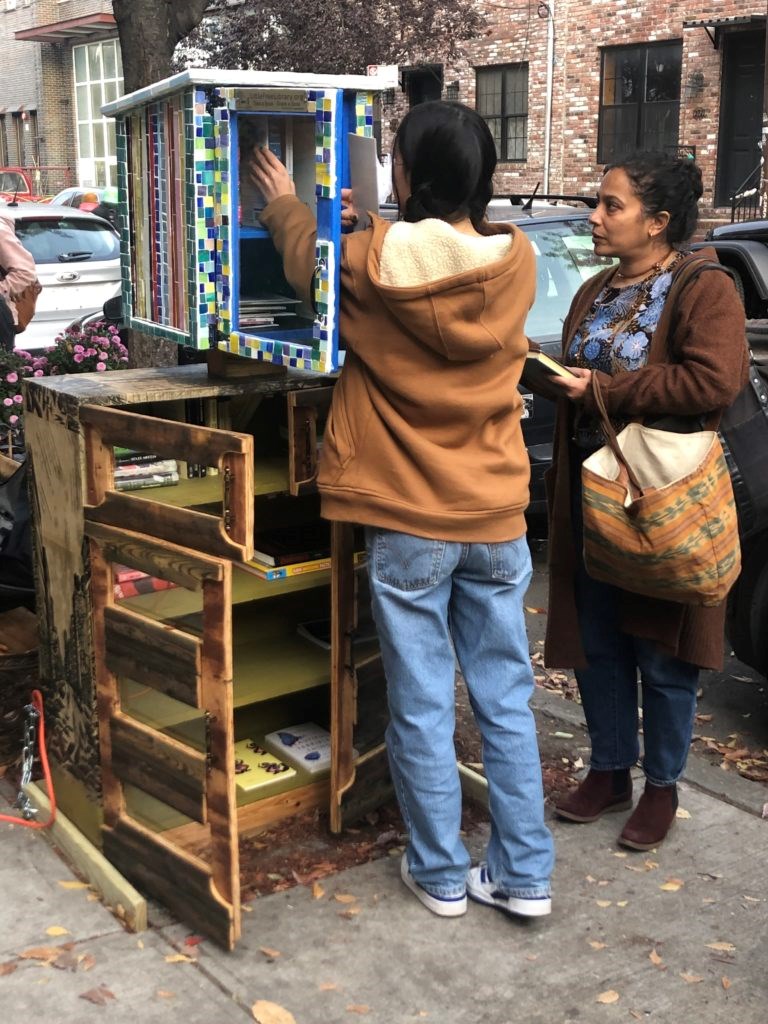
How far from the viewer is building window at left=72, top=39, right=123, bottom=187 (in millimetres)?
35812

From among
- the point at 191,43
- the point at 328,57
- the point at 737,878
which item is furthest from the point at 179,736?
the point at 191,43

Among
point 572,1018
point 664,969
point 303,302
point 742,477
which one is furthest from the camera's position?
point 742,477

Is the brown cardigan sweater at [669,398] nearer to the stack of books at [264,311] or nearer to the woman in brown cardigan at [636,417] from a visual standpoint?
the woman in brown cardigan at [636,417]

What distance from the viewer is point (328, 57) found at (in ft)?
66.9

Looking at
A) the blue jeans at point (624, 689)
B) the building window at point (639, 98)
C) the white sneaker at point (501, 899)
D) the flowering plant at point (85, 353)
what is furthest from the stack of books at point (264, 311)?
the building window at point (639, 98)

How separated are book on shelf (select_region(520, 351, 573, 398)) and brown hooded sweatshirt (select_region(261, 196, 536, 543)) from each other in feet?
0.97

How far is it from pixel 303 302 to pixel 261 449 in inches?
29.6

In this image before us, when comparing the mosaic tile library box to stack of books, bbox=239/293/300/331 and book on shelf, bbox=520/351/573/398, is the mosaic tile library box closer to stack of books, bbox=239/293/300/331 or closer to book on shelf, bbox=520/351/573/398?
stack of books, bbox=239/293/300/331

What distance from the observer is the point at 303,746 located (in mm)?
4047

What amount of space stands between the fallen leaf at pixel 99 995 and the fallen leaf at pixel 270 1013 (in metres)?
0.35

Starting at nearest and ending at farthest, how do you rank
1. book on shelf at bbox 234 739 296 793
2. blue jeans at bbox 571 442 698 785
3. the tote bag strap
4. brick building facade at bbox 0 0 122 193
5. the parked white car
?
the tote bag strap < blue jeans at bbox 571 442 698 785 < book on shelf at bbox 234 739 296 793 < the parked white car < brick building facade at bbox 0 0 122 193

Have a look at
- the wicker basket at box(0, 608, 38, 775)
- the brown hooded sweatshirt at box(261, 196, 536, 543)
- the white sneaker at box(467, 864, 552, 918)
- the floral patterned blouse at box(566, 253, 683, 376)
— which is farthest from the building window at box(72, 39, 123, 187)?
the white sneaker at box(467, 864, 552, 918)

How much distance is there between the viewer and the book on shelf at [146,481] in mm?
3699

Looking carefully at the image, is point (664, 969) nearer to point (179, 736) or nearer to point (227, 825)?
point (227, 825)
